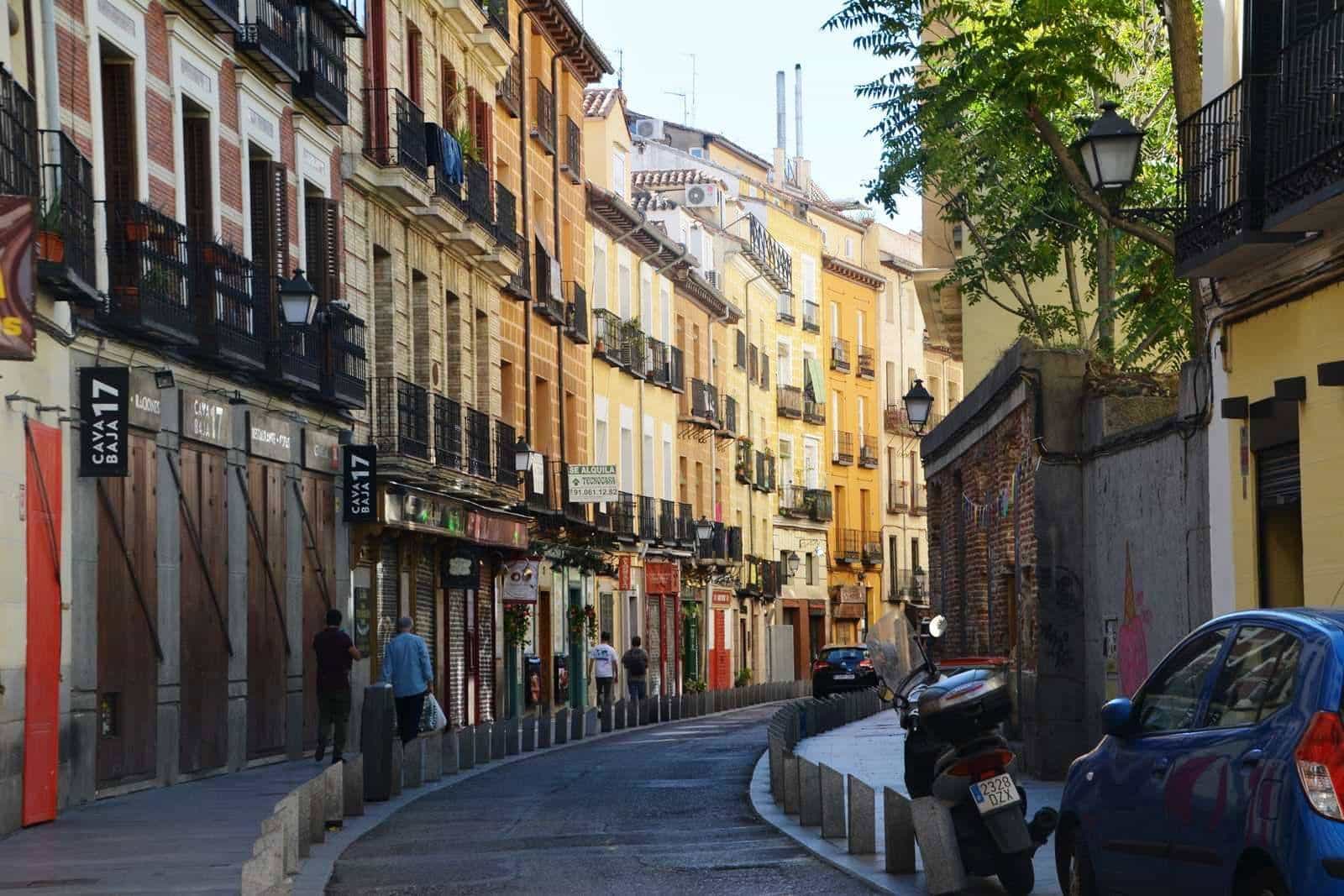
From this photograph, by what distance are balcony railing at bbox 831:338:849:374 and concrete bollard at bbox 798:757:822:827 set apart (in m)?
66.3

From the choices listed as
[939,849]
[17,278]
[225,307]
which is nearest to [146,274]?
[225,307]

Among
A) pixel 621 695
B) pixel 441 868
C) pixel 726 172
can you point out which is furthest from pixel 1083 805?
pixel 726 172

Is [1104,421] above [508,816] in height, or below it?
above

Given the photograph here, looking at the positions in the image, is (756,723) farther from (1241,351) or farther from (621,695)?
(1241,351)

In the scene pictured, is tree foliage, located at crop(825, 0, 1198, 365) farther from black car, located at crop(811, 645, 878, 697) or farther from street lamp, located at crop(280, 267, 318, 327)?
black car, located at crop(811, 645, 878, 697)

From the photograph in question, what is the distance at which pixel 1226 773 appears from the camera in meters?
8.56

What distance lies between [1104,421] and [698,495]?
45040 millimetres

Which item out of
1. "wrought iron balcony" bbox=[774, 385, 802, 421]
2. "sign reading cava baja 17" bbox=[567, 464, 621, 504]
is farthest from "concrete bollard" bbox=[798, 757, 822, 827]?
"wrought iron balcony" bbox=[774, 385, 802, 421]

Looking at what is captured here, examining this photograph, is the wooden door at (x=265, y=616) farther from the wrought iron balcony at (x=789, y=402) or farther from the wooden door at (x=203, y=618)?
the wrought iron balcony at (x=789, y=402)

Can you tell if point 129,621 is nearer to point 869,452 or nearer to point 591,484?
point 591,484

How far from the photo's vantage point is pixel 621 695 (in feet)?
172

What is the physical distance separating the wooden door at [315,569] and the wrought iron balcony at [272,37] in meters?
4.87

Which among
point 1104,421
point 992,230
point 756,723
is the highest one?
point 992,230

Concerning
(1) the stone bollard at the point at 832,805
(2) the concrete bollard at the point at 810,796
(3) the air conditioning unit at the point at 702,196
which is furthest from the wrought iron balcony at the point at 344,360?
(3) the air conditioning unit at the point at 702,196
